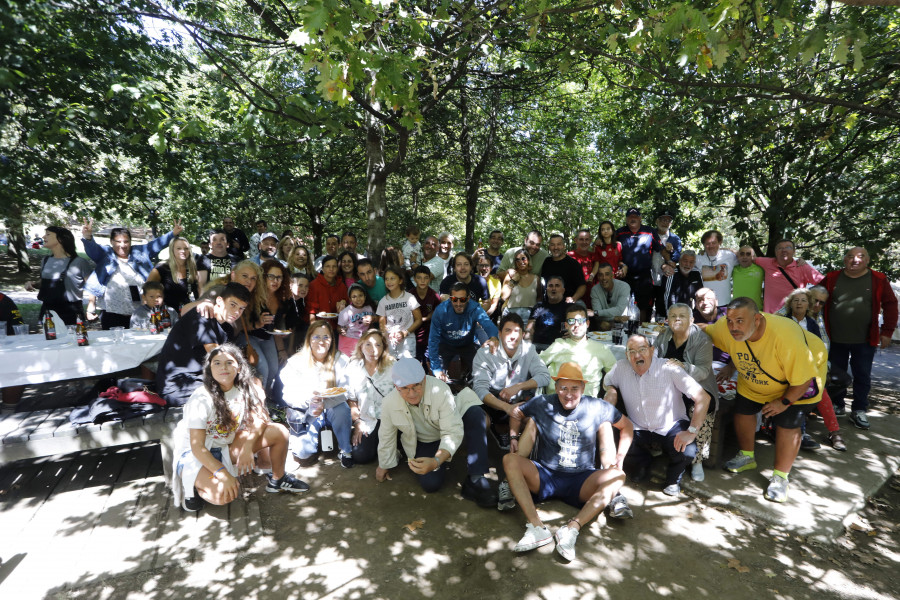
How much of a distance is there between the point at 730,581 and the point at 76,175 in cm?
837

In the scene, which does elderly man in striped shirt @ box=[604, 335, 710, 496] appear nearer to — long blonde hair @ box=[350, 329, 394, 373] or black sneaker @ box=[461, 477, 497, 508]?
black sneaker @ box=[461, 477, 497, 508]

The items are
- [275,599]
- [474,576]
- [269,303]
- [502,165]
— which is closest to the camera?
[275,599]

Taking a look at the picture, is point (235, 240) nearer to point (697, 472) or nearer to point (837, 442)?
point (697, 472)

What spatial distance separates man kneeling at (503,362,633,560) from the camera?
3.69 metres

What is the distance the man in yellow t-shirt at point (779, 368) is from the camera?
4.06 meters

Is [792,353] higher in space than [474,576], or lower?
higher

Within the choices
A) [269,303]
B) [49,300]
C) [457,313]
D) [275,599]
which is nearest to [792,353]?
[457,313]

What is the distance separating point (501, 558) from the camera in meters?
3.35

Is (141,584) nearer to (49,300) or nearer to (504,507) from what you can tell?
(504,507)

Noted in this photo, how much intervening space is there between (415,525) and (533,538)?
0.93 metres

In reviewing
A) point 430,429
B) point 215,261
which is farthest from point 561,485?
point 215,261

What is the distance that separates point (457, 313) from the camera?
5.43 m

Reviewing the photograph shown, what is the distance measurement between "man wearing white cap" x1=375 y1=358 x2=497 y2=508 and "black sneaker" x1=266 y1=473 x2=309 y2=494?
27.0 inches

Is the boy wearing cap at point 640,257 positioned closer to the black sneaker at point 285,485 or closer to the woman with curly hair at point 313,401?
the woman with curly hair at point 313,401
